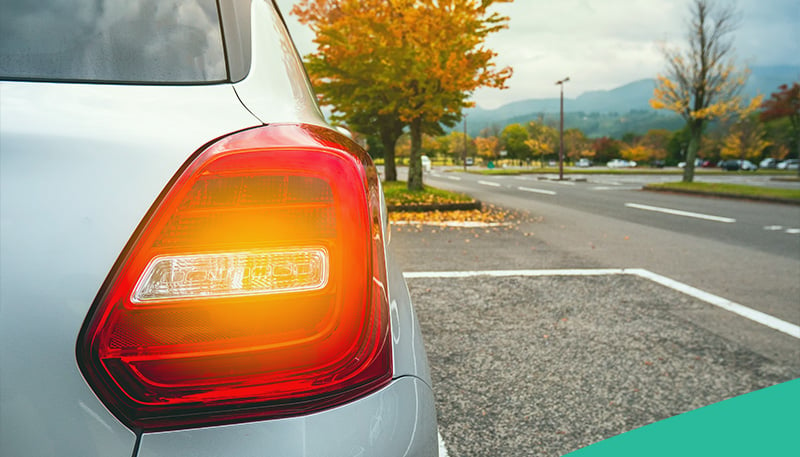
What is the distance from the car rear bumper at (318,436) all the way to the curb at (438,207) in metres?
10.6

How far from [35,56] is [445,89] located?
492 inches

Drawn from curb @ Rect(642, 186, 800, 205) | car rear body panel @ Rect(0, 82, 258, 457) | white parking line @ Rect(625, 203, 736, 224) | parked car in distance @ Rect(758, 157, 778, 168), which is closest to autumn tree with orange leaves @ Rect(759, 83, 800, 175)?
parked car in distance @ Rect(758, 157, 778, 168)

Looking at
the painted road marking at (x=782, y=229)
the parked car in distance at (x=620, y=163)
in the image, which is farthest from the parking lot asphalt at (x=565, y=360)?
the parked car in distance at (x=620, y=163)

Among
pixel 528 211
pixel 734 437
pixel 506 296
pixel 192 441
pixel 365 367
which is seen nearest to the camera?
pixel 192 441

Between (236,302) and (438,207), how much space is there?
11.0 metres

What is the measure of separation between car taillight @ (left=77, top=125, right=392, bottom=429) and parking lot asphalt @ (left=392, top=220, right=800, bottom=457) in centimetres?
145

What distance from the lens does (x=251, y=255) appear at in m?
0.73

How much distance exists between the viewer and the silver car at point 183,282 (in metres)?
0.65

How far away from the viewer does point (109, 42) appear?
905 mm

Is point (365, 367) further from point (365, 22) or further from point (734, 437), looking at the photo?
point (365, 22)

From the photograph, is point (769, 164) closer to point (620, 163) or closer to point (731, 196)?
point (620, 163)

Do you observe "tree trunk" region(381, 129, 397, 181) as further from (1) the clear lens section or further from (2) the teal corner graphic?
(1) the clear lens section

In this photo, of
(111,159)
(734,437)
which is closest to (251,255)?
(111,159)

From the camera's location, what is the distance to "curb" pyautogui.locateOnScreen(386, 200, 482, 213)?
11.4m
